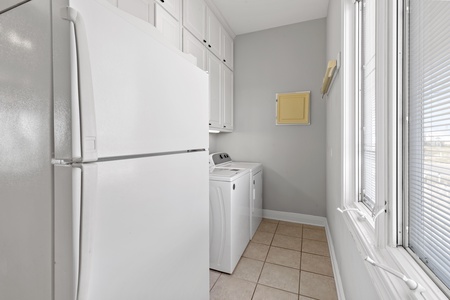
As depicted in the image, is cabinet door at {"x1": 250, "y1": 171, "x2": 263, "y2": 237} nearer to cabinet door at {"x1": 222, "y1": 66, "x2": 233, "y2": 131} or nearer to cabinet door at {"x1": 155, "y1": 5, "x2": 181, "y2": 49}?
cabinet door at {"x1": 222, "y1": 66, "x2": 233, "y2": 131}

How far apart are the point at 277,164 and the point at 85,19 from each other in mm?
2740

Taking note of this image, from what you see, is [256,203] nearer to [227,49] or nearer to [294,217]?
[294,217]

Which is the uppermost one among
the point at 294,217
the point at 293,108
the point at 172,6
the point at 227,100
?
the point at 172,6

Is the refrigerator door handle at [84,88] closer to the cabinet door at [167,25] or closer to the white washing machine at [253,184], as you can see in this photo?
the cabinet door at [167,25]

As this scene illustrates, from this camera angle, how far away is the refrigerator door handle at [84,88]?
0.55 metres

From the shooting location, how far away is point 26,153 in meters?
0.64

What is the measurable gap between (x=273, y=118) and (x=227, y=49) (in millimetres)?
1222

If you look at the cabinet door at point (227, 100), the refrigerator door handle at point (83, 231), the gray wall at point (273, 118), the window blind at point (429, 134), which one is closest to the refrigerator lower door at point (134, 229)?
the refrigerator door handle at point (83, 231)

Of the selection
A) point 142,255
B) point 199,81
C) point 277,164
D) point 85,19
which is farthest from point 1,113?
point 277,164

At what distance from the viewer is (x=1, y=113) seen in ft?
2.23

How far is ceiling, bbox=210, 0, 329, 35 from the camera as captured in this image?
2.38m

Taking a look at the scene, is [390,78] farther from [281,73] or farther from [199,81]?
[281,73]

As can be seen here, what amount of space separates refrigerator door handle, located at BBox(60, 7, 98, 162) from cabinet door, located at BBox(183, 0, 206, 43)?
156 centimetres

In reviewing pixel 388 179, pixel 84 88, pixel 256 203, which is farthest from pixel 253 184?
pixel 84 88
